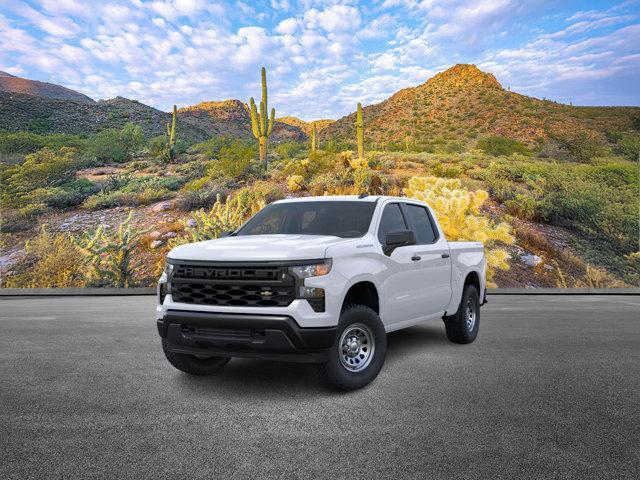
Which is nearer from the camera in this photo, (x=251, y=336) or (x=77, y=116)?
(x=251, y=336)

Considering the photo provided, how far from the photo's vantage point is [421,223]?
7988mm

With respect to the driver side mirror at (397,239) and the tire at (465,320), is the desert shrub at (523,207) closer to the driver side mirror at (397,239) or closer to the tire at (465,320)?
the tire at (465,320)

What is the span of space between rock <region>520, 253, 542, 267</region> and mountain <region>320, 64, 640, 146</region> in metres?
30.5

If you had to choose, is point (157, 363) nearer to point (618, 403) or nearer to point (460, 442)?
point (460, 442)

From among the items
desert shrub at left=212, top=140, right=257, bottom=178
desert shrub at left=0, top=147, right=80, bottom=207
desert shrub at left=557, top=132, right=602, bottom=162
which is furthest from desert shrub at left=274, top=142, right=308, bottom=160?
desert shrub at left=557, top=132, right=602, bottom=162

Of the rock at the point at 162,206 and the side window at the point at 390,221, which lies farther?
the rock at the point at 162,206

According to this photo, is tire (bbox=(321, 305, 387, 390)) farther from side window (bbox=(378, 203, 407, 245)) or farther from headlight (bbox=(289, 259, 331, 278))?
side window (bbox=(378, 203, 407, 245))

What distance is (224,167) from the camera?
30.2 metres

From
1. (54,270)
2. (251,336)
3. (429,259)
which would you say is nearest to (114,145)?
(54,270)

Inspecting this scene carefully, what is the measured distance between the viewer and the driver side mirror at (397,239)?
6.29 meters

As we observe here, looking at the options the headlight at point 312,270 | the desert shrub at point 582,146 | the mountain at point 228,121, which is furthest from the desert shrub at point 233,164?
the mountain at point 228,121

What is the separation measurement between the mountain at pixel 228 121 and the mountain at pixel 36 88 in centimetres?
3826

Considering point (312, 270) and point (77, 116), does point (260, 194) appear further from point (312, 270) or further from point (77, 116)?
point (77, 116)

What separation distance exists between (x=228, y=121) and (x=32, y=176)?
59254 millimetres
